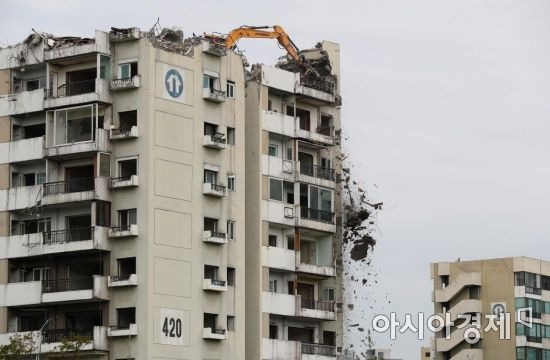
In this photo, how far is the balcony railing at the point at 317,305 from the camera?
286 feet

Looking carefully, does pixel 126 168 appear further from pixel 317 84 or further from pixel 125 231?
pixel 317 84

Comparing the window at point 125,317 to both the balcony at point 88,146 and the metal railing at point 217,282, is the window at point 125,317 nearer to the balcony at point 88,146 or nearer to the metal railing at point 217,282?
the metal railing at point 217,282

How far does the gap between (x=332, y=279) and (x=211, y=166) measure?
11899mm

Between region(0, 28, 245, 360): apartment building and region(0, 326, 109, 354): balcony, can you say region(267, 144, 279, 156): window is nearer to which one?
region(0, 28, 245, 360): apartment building

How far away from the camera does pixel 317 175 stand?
290 ft

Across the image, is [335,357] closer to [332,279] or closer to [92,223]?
[332,279]

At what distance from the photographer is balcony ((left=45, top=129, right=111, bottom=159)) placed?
78938 millimetres

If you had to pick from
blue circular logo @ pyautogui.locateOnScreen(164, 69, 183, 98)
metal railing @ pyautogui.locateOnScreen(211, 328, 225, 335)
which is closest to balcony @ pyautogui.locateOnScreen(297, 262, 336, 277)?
metal railing @ pyautogui.locateOnScreen(211, 328, 225, 335)

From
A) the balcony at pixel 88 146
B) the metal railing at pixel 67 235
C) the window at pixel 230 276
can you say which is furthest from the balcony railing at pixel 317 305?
the balcony at pixel 88 146

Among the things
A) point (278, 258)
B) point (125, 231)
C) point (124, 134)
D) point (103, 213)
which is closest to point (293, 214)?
point (278, 258)

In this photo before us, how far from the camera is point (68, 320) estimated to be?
80125mm

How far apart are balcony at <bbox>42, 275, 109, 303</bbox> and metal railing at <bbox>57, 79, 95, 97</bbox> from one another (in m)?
9.64

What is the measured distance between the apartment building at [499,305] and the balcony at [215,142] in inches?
2013

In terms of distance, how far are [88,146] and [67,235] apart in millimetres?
4647
